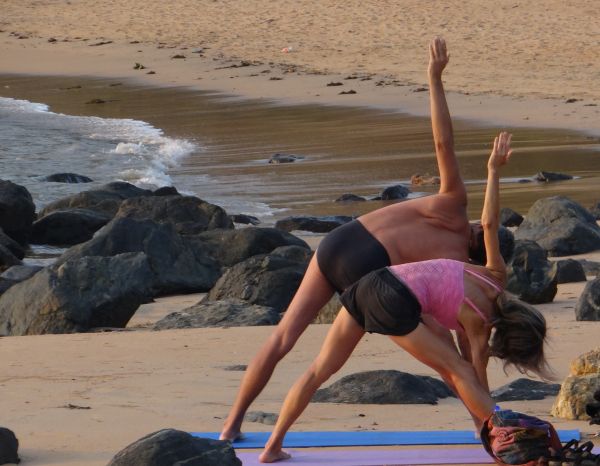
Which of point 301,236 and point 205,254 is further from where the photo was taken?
point 301,236

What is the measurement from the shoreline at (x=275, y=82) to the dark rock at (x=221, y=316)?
Result: 11.9m

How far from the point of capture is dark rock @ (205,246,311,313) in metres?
9.36

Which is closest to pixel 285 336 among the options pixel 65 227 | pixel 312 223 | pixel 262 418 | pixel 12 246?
pixel 262 418

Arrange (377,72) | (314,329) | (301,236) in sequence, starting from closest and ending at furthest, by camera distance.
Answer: (314,329)
(301,236)
(377,72)

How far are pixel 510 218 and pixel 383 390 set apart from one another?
6.98 m

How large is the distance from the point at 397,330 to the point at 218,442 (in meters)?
0.74

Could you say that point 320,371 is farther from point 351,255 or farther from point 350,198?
point 350,198

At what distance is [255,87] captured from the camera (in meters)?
28.8

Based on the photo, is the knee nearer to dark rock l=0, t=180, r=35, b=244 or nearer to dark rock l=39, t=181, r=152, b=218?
dark rock l=0, t=180, r=35, b=244

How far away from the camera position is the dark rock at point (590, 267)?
416 inches

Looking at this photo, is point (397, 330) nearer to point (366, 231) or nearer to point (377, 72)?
point (366, 231)

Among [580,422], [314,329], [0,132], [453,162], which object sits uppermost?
[453,162]

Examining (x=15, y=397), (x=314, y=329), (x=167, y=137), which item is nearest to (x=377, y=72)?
(x=167, y=137)

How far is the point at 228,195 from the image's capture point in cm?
1645
